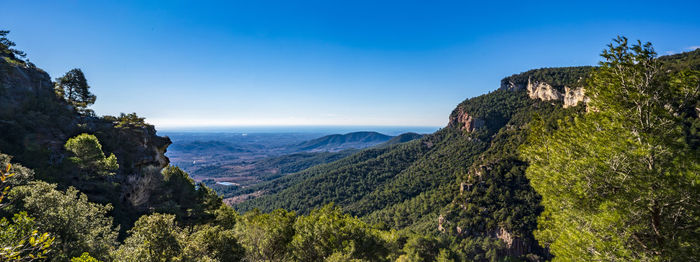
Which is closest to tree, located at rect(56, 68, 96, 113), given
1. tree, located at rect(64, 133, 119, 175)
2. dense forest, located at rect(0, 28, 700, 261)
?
dense forest, located at rect(0, 28, 700, 261)

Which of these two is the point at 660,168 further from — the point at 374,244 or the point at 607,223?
the point at 374,244

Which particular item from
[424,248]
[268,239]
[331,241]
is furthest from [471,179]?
[268,239]

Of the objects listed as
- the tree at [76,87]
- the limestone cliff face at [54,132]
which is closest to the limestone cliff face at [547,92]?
the limestone cliff face at [54,132]

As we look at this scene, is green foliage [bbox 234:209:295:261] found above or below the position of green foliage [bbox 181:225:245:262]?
below

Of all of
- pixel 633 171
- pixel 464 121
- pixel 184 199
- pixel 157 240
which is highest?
pixel 464 121

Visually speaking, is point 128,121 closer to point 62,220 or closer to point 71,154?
point 71,154

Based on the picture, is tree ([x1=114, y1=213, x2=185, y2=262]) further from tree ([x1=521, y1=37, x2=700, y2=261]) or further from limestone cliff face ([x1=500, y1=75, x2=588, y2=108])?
limestone cliff face ([x1=500, y1=75, x2=588, y2=108])
